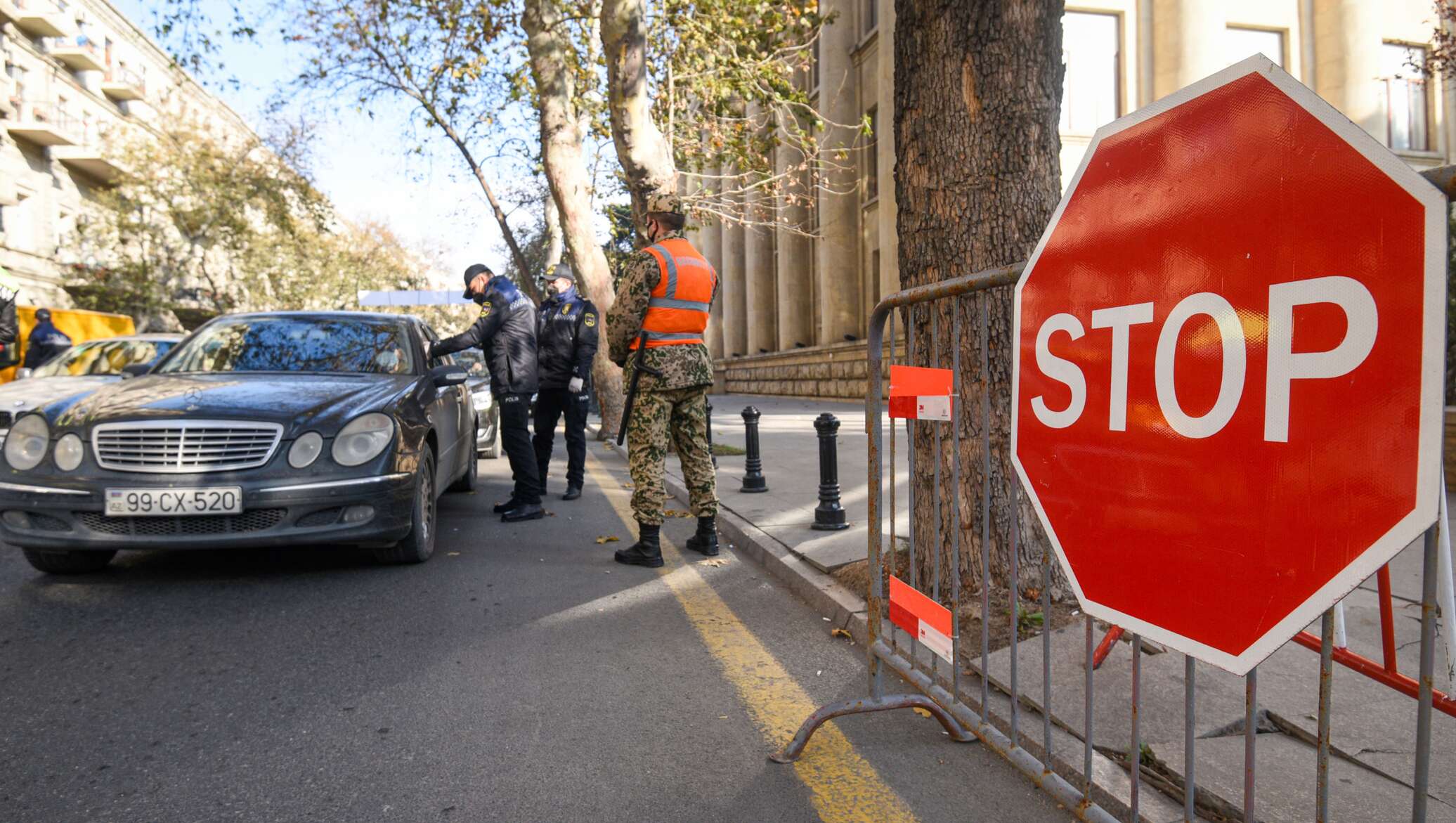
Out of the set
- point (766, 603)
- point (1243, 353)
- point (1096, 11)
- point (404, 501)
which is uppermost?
point (1096, 11)

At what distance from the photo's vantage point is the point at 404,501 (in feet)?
16.5

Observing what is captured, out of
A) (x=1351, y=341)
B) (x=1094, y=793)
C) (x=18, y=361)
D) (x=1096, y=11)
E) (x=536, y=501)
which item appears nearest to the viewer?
(x=1351, y=341)

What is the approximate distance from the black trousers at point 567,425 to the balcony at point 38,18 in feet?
123

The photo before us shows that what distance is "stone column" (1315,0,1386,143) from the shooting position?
65.5 ft

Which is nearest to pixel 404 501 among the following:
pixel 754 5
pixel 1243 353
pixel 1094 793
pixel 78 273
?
pixel 1094 793

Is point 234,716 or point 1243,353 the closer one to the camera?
point 1243,353

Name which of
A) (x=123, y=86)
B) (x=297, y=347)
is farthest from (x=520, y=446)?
(x=123, y=86)

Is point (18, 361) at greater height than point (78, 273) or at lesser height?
lesser

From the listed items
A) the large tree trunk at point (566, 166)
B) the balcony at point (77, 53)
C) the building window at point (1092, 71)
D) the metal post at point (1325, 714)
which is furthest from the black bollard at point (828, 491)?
the balcony at point (77, 53)

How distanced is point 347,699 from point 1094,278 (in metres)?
2.73

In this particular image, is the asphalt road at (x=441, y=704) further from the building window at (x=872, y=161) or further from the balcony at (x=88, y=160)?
the balcony at (x=88, y=160)

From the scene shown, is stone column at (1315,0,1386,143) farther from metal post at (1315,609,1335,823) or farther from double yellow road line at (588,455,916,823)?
metal post at (1315,609,1335,823)

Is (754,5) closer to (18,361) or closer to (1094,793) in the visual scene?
(18,361)

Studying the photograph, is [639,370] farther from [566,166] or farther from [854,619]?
[566,166]
